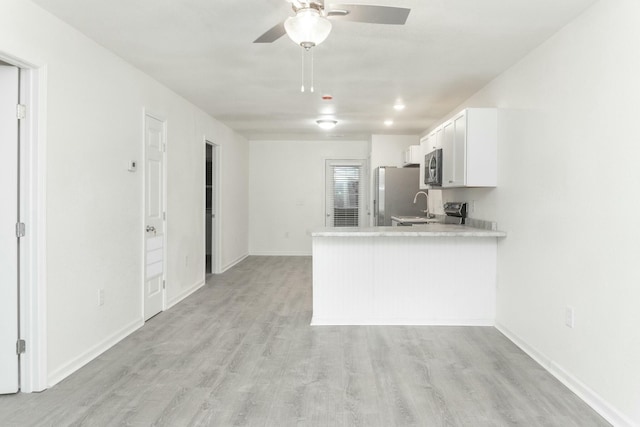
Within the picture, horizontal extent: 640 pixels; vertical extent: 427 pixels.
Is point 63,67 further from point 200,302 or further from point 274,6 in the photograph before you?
point 200,302

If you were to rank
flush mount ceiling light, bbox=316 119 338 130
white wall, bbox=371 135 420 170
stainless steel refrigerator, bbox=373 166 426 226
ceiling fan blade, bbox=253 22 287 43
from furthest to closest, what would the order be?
white wall, bbox=371 135 420 170, stainless steel refrigerator, bbox=373 166 426 226, flush mount ceiling light, bbox=316 119 338 130, ceiling fan blade, bbox=253 22 287 43

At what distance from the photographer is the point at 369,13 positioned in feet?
6.89

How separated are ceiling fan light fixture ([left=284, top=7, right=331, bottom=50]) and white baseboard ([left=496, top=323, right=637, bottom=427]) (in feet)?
8.12

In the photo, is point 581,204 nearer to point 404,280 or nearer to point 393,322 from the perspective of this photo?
point 404,280

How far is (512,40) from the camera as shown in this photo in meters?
3.27

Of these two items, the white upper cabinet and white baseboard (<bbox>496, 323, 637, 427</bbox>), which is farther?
the white upper cabinet

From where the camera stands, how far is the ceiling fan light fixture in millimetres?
2068

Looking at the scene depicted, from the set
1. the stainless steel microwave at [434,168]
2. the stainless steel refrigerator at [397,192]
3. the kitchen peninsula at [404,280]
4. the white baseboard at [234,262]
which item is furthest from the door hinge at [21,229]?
the stainless steel refrigerator at [397,192]

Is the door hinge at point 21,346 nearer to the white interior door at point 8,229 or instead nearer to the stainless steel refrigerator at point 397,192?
the white interior door at point 8,229

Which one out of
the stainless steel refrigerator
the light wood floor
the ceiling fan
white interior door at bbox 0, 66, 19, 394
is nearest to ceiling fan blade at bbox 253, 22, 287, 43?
the ceiling fan

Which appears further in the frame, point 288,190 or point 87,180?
point 288,190

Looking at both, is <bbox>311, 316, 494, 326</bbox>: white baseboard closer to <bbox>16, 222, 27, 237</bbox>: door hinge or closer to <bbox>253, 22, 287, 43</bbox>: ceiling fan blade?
<bbox>16, 222, 27, 237</bbox>: door hinge

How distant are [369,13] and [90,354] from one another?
9.89ft

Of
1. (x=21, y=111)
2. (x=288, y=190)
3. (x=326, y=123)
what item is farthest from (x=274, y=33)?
(x=288, y=190)
